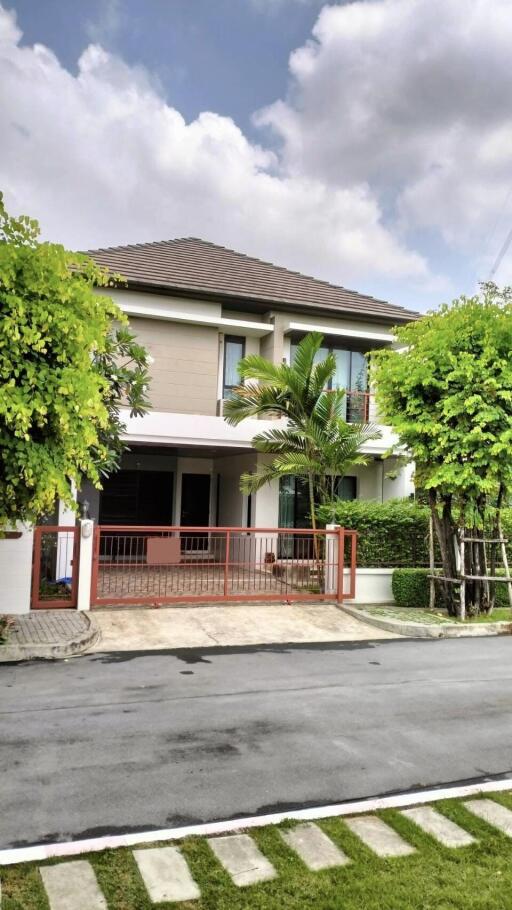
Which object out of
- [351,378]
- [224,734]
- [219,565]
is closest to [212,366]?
[351,378]

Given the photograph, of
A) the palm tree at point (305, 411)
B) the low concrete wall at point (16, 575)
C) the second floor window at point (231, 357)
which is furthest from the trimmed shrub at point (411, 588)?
the second floor window at point (231, 357)

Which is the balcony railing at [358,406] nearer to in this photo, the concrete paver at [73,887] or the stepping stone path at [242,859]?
the stepping stone path at [242,859]

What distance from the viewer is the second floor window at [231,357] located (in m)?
19.0

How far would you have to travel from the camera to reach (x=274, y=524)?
1838 centimetres

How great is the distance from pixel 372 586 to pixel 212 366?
7.91 meters

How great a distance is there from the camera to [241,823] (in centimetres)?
409

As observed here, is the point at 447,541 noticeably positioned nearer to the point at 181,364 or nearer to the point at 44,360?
the point at 44,360

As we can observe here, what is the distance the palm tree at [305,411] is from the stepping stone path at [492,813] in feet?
33.4

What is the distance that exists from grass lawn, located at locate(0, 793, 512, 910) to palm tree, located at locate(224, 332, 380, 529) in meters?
10.9

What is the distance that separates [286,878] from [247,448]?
14254 millimetres

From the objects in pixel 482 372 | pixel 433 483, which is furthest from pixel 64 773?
pixel 482 372

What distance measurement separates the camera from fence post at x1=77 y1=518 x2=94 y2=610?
36.9 ft

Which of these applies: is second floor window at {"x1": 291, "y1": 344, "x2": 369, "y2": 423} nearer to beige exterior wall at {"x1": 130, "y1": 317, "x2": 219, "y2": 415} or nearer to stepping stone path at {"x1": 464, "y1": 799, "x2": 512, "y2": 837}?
beige exterior wall at {"x1": 130, "y1": 317, "x2": 219, "y2": 415}

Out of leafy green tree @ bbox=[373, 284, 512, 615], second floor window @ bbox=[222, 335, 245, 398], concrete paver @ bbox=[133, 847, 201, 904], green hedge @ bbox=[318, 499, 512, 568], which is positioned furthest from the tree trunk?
concrete paver @ bbox=[133, 847, 201, 904]
